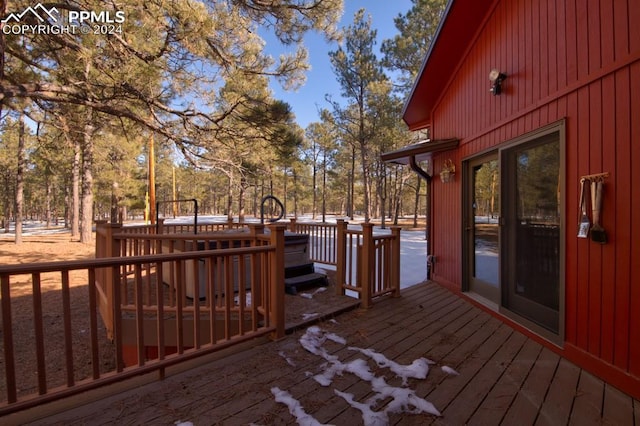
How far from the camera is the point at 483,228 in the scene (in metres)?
3.83

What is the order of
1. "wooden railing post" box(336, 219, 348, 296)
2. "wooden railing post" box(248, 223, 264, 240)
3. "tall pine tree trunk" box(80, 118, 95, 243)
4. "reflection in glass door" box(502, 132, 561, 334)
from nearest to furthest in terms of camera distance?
"reflection in glass door" box(502, 132, 561, 334) < "wooden railing post" box(248, 223, 264, 240) < "wooden railing post" box(336, 219, 348, 296) < "tall pine tree trunk" box(80, 118, 95, 243)

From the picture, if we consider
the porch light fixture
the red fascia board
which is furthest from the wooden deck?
the red fascia board

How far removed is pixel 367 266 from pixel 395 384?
5.69ft

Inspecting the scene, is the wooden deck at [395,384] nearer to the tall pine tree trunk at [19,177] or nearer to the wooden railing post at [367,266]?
the wooden railing post at [367,266]

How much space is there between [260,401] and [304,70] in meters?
5.52

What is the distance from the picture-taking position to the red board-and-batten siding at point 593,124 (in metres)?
1.93

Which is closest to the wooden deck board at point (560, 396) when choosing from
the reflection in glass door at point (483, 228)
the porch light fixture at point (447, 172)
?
the reflection in glass door at point (483, 228)

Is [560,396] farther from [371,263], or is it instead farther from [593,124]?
[371,263]

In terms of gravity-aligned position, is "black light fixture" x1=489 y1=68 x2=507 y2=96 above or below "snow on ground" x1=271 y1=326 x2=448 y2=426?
above

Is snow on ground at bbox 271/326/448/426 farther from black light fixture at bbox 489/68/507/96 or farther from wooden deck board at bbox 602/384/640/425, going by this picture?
black light fixture at bbox 489/68/507/96

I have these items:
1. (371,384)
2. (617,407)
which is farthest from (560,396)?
(371,384)

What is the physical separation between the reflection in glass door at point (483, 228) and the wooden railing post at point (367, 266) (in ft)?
4.71

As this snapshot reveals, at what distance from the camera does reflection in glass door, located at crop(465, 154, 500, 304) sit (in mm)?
3570

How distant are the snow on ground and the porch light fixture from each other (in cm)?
303
